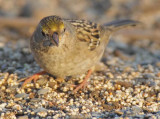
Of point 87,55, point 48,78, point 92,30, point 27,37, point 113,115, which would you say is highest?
point 27,37

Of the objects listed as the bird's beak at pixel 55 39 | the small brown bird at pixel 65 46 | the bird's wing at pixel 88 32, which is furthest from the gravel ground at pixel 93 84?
the bird's beak at pixel 55 39

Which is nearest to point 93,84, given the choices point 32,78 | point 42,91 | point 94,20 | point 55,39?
point 42,91

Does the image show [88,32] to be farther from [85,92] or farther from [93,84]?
[85,92]

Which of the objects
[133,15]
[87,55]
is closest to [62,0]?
[133,15]

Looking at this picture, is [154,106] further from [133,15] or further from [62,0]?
[62,0]

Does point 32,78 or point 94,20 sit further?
point 94,20

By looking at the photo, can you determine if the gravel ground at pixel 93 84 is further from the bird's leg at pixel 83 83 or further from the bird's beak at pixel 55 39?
the bird's beak at pixel 55 39
